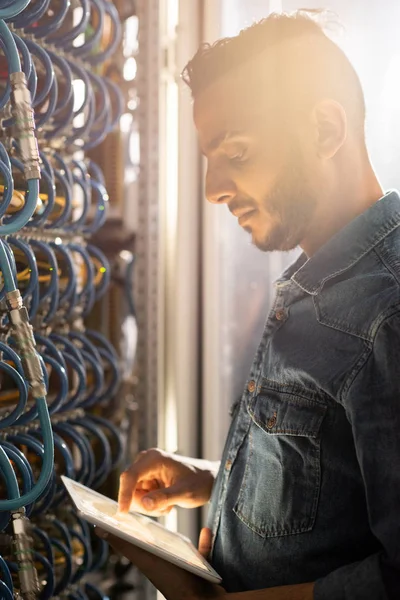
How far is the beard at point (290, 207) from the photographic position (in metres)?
1.21

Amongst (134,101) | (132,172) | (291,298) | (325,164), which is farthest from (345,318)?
(132,172)

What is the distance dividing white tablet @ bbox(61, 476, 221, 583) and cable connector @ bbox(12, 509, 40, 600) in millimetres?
110

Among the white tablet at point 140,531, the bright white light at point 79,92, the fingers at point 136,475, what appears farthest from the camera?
the bright white light at point 79,92

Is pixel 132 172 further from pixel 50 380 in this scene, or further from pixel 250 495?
pixel 250 495

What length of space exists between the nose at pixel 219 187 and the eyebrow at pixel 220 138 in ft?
0.16

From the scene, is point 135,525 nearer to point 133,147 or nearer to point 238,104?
point 238,104

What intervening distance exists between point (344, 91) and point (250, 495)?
80 cm

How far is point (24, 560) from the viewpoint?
3.85 ft

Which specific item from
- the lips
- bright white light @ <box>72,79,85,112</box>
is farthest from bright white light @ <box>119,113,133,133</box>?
the lips

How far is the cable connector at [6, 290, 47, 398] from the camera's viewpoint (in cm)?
117

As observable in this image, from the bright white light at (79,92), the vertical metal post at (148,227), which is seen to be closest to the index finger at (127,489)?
the vertical metal post at (148,227)

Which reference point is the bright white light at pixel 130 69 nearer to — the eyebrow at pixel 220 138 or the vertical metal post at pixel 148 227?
the vertical metal post at pixel 148 227

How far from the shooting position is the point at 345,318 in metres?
1.04

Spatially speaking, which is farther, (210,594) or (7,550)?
(7,550)
